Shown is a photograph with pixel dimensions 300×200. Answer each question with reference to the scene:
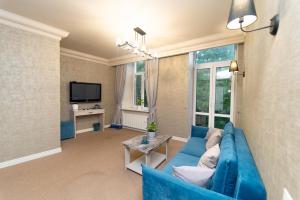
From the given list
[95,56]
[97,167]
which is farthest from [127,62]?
[97,167]

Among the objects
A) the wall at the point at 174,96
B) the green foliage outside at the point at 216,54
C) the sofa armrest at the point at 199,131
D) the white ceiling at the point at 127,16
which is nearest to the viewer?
the white ceiling at the point at 127,16

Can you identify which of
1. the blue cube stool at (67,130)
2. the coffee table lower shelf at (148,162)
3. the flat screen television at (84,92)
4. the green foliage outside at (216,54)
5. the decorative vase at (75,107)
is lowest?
the coffee table lower shelf at (148,162)

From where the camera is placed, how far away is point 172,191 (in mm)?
1145

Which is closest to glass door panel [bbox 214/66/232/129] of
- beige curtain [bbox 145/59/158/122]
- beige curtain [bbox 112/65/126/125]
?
beige curtain [bbox 145/59/158/122]

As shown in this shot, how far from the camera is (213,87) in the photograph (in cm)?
389

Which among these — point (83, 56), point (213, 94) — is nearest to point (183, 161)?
point (213, 94)

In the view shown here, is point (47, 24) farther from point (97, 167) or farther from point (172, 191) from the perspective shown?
A: point (172, 191)

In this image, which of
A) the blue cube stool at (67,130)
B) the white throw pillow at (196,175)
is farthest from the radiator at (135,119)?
the white throw pillow at (196,175)

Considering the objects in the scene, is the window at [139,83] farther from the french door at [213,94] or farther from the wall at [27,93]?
the wall at [27,93]

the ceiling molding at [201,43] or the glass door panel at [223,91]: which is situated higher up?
the ceiling molding at [201,43]

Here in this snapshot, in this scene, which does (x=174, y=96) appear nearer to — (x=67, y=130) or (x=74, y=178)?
(x=74, y=178)

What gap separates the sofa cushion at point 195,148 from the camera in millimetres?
2328

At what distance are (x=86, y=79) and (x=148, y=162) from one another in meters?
3.80

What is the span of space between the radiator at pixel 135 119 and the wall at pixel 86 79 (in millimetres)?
759
